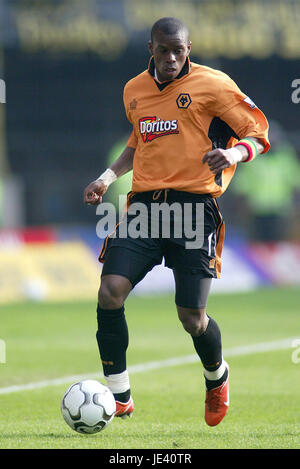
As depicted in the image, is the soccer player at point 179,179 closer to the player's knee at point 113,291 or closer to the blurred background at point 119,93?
the player's knee at point 113,291

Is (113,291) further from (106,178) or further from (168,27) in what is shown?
(168,27)

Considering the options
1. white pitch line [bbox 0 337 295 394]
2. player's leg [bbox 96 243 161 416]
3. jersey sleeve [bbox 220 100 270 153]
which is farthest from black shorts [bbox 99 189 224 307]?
white pitch line [bbox 0 337 295 394]

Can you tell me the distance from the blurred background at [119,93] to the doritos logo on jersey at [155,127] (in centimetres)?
1229

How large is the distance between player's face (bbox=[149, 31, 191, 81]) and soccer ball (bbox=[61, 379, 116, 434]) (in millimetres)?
1976

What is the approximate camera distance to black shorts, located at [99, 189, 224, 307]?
5957 mm

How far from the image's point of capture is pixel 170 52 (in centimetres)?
592

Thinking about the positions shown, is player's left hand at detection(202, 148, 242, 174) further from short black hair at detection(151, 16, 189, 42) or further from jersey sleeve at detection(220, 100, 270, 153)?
short black hair at detection(151, 16, 189, 42)

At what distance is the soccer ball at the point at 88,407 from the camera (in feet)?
18.5

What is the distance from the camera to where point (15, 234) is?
643 inches

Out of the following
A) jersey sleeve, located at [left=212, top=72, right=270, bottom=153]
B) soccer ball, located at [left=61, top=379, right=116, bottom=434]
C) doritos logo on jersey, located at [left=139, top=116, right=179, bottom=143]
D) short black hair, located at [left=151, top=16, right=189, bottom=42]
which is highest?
short black hair, located at [left=151, top=16, right=189, bottom=42]

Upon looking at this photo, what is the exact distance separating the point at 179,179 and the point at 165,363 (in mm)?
3515
